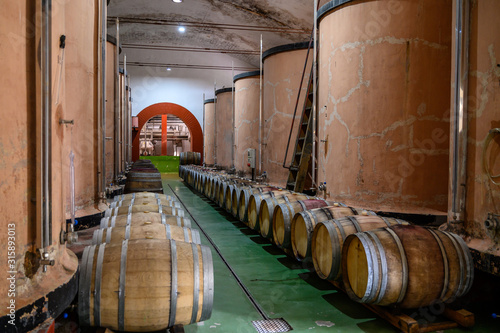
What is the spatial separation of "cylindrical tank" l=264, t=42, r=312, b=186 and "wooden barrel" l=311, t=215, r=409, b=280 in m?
5.02

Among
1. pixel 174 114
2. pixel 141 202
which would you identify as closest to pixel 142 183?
pixel 141 202

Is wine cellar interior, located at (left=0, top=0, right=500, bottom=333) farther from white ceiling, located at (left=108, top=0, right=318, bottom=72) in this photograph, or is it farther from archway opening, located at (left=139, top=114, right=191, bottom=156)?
archway opening, located at (left=139, top=114, right=191, bottom=156)

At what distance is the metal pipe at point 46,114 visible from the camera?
6.25 feet

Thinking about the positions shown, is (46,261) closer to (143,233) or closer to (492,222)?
(143,233)

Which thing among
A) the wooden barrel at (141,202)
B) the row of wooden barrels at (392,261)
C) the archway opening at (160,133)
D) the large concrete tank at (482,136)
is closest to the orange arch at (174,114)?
the archway opening at (160,133)

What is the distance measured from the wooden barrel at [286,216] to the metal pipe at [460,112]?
133 cm

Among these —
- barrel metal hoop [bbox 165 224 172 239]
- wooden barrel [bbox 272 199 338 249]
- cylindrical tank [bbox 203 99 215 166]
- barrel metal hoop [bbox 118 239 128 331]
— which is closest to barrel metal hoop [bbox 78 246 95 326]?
barrel metal hoop [bbox 118 239 128 331]

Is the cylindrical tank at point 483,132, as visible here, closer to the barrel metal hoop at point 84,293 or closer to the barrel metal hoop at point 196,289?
the barrel metal hoop at point 196,289

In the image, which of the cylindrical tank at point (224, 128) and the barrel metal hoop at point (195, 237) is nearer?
the barrel metal hoop at point (195, 237)

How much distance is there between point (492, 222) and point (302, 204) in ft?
6.87

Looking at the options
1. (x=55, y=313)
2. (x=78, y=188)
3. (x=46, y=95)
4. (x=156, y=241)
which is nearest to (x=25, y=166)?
(x=46, y=95)

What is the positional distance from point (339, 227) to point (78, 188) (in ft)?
8.94

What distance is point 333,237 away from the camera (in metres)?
3.32

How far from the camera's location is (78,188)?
12.7 feet
